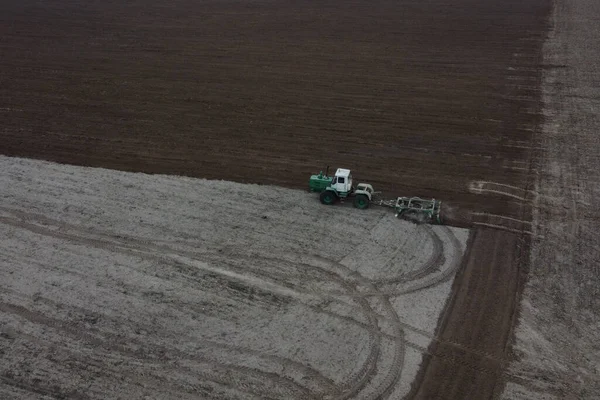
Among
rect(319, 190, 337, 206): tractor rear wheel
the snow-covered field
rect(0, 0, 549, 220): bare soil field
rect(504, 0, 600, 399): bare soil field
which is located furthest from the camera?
rect(0, 0, 549, 220): bare soil field

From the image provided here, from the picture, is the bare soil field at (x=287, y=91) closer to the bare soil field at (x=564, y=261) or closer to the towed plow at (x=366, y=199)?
the towed plow at (x=366, y=199)

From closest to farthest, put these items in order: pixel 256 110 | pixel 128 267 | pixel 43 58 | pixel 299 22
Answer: pixel 128 267 < pixel 256 110 < pixel 43 58 < pixel 299 22

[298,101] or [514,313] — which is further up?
[298,101]

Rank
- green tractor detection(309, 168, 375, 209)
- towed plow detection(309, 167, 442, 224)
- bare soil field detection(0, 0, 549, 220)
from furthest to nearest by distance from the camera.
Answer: bare soil field detection(0, 0, 549, 220)
green tractor detection(309, 168, 375, 209)
towed plow detection(309, 167, 442, 224)

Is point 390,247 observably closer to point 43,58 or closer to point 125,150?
point 125,150

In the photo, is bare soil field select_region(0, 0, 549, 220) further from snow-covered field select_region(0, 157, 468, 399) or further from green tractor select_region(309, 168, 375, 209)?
snow-covered field select_region(0, 157, 468, 399)

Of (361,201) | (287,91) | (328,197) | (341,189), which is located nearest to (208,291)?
(328,197)

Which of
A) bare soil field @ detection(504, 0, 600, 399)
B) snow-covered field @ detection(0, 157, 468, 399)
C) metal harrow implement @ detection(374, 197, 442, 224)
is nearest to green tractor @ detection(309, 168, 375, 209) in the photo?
snow-covered field @ detection(0, 157, 468, 399)

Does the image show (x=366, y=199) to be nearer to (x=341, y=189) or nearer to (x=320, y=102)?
(x=341, y=189)

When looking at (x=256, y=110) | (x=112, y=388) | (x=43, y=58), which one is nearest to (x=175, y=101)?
(x=256, y=110)
